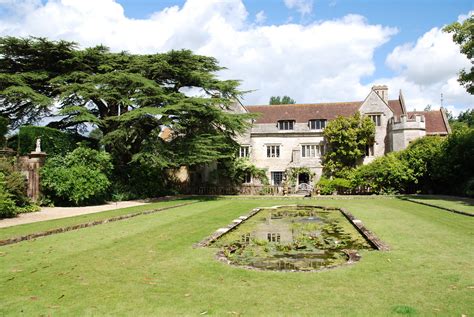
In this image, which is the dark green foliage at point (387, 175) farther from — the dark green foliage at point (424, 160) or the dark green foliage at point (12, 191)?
the dark green foliage at point (12, 191)

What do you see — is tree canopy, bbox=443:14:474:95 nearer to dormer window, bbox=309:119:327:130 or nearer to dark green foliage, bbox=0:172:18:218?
dormer window, bbox=309:119:327:130

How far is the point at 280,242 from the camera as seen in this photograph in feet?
30.5

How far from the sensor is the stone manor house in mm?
36469

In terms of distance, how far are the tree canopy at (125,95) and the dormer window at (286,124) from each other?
491 inches

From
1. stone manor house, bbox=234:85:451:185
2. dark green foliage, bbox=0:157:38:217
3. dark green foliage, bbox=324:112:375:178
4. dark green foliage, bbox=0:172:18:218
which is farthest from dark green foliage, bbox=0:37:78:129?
dark green foliage, bbox=324:112:375:178

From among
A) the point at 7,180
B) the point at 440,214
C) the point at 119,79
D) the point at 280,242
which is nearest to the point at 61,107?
the point at 119,79

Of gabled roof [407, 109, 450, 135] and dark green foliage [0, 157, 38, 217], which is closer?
dark green foliage [0, 157, 38, 217]

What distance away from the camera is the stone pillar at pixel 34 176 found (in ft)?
61.1

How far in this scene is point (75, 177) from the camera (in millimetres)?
19609

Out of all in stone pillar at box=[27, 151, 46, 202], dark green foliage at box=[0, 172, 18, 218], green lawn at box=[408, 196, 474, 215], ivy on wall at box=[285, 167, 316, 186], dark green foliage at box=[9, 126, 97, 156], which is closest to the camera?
dark green foliage at box=[0, 172, 18, 218]

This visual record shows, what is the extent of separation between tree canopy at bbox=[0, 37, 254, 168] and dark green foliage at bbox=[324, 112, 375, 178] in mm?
11966

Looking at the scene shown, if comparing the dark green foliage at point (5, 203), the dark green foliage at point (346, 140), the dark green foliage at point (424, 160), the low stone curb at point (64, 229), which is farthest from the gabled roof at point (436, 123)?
the dark green foliage at point (5, 203)

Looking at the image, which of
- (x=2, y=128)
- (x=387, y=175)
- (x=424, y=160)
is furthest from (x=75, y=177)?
(x=424, y=160)

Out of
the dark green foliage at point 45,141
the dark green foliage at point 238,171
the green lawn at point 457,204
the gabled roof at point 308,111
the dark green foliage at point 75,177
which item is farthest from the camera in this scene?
the gabled roof at point 308,111
